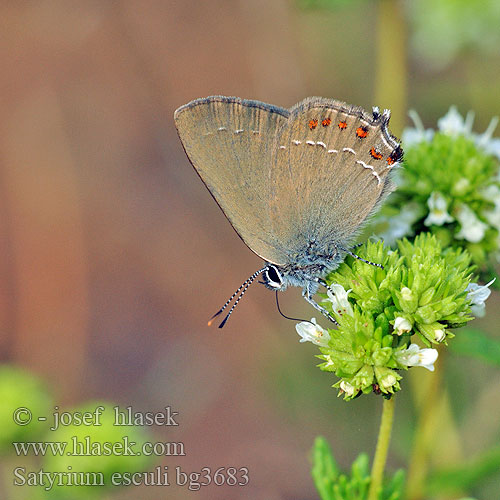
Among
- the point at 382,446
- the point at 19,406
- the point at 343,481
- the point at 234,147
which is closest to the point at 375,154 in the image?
the point at 234,147

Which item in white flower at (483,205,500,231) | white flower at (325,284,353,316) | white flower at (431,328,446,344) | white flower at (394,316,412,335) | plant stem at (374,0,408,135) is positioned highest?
plant stem at (374,0,408,135)

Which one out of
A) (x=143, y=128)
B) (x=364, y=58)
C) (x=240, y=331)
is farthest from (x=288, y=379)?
(x=143, y=128)

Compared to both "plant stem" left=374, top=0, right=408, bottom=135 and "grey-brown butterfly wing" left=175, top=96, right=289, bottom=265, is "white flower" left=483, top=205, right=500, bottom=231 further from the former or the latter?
"plant stem" left=374, top=0, right=408, bottom=135

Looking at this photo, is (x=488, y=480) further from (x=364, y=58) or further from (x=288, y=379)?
(x=364, y=58)

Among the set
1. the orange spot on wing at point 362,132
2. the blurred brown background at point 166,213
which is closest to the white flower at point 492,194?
the orange spot on wing at point 362,132

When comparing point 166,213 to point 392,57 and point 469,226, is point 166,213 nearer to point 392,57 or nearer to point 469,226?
point 392,57

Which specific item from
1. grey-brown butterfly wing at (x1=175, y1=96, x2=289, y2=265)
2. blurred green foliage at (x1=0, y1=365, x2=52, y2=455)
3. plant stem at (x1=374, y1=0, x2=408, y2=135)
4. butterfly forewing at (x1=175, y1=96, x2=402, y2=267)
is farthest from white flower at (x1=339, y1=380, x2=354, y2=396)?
plant stem at (x1=374, y1=0, x2=408, y2=135)
